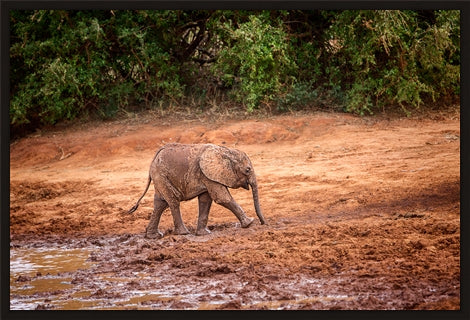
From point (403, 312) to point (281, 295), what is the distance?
1360mm

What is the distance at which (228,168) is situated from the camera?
8211mm

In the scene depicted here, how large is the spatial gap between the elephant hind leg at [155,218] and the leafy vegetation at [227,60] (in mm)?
5880

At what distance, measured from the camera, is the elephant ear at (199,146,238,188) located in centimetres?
813

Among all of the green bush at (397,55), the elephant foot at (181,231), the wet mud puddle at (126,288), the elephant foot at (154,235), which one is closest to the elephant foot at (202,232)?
the elephant foot at (181,231)

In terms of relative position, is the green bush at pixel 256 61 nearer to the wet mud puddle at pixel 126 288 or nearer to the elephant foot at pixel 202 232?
the elephant foot at pixel 202 232

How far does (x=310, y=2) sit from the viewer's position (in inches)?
196

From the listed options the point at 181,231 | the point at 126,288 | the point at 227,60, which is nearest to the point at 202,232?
the point at 181,231

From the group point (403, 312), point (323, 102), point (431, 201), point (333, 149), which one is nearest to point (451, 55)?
point (323, 102)

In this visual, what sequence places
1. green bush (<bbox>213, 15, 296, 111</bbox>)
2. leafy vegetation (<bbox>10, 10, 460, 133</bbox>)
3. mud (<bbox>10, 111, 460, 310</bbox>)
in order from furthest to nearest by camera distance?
green bush (<bbox>213, 15, 296, 111</bbox>)
leafy vegetation (<bbox>10, 10, 460, 133</bbox>)
mud (<bbox>10, 111, 460, 310</bbox>)

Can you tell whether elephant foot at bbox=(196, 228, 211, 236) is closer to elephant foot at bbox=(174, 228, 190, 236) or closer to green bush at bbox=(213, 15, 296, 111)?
elephant foot at bbox=(174, 228, 190, 236)

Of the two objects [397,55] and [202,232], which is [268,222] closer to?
[202,232]

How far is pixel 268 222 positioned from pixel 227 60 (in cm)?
670

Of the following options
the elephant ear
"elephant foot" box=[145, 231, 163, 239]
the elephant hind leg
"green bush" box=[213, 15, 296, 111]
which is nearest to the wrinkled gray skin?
the elephant ear

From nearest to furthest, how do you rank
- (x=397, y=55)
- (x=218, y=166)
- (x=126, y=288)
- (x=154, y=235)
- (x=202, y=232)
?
(x=126, y=288) → (x=218, y=166) → (x=202, y=232) → (x=154, y=235) → (x=397, y=55)
